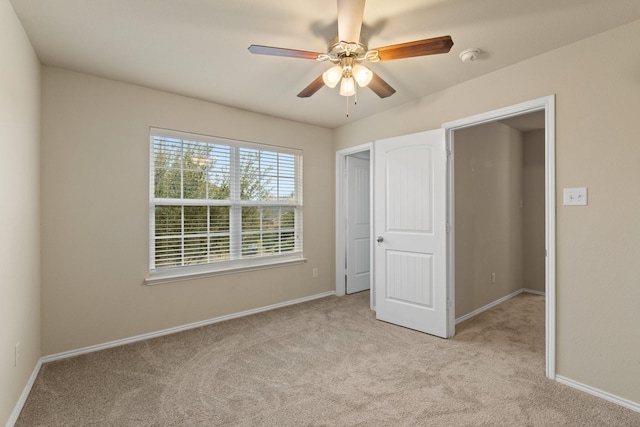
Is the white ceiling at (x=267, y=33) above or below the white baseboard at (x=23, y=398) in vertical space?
above

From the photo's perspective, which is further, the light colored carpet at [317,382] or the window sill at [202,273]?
the window sill at [202,273]

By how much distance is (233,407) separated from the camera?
6.44 ft

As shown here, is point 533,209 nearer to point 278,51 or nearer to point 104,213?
point 278,51

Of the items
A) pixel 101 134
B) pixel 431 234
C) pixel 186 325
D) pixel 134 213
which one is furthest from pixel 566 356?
pixel 101 134

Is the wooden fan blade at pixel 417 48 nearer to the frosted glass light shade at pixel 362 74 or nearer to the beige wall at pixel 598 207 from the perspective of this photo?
the frosted glass light shade at pixel 362 74

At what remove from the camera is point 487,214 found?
12.6ft

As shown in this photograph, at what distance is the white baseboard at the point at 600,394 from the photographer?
193cm

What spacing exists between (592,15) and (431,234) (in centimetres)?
191

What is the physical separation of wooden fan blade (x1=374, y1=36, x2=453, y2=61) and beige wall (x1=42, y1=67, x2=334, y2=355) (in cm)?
223

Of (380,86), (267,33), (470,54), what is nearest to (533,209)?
(470,54)

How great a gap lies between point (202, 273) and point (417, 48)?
2841 mm

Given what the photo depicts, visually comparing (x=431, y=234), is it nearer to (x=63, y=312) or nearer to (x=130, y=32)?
(x=130, y=32)

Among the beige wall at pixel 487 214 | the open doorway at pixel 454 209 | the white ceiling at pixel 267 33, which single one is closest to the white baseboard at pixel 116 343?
the open doorway at pixel 454 209

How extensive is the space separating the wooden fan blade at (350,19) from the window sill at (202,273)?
262cm
